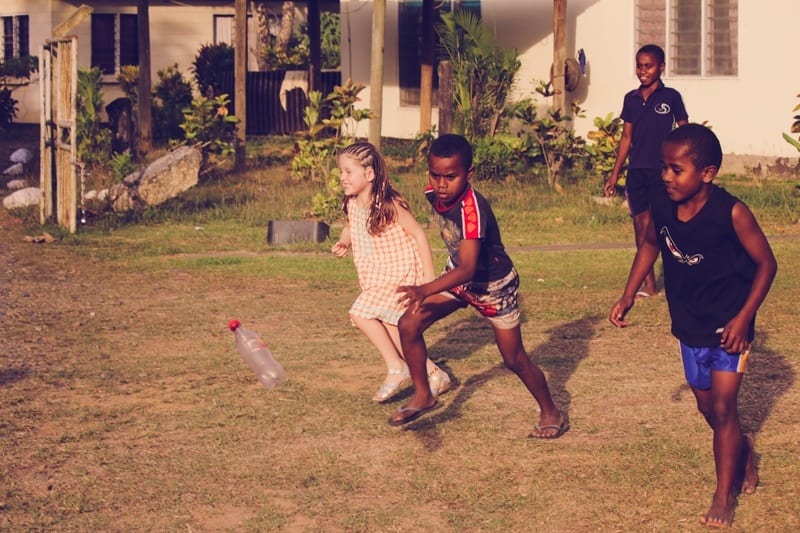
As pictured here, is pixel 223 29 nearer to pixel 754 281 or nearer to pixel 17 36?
pixel 17 36

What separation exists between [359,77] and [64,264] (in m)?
11.0

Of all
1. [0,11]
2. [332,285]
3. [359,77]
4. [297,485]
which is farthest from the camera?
[0,11]

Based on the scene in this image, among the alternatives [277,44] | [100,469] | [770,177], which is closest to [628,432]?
[100,469]

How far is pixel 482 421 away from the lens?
644 centimetres

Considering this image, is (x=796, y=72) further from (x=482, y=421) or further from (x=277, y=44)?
(x=277, y=44)

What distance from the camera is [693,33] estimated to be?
1759cm

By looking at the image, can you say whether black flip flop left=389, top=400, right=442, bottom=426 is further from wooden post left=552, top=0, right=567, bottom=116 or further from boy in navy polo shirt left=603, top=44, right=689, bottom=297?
wooden post left=552, top=0, right=567, bottom=116

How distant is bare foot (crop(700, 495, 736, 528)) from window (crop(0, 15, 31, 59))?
27315 millimetres

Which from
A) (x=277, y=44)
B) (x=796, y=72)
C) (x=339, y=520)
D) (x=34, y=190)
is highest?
(x=277, y=44)

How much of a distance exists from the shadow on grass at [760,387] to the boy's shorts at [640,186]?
69.5 inches

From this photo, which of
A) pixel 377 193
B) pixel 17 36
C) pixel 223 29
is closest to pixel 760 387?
pixel 377 193

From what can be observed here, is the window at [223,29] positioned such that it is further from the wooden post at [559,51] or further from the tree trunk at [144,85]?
the wooden post at [559,51]

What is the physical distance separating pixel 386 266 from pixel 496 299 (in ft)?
2.97

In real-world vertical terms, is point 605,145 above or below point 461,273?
above
